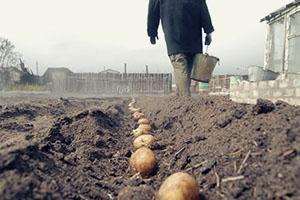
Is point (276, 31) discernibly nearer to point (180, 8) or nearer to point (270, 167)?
point (180, 8)

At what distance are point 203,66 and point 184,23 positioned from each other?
3.51ft

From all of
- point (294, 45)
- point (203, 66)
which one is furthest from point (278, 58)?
point (203, 66)

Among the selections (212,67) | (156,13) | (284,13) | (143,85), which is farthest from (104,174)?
(143,85)

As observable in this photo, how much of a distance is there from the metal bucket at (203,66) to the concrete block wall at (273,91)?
72 centimetres

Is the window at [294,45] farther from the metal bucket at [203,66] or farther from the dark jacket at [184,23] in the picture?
the metal bucket at [203,66]

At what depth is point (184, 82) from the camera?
793cm

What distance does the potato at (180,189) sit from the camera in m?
2.58

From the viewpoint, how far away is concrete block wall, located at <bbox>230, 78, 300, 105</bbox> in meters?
5.39

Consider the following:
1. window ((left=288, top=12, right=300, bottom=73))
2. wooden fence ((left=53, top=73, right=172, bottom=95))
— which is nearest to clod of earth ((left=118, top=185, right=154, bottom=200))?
window ((left=288, top=12, right=300, bottom=73))

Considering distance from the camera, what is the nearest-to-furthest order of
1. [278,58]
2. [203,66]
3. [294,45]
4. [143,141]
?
[143,141] → [203,66] → [294,45] → [278,58]

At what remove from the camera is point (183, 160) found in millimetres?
3582

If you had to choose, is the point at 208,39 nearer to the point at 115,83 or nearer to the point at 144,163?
the point at 144,163

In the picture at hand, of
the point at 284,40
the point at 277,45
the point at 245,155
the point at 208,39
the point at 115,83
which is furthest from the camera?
the point at 115,83

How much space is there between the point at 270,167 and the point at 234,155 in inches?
20.9
